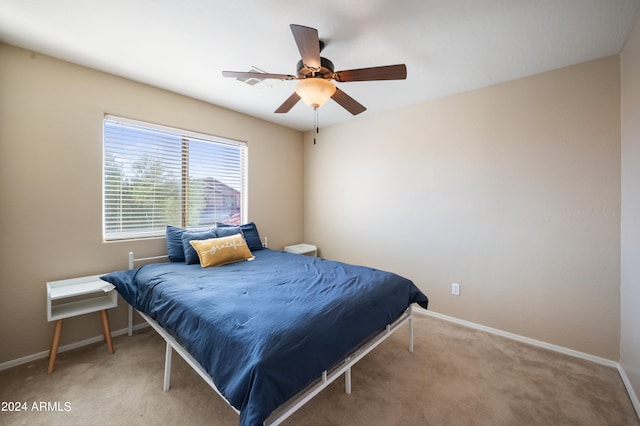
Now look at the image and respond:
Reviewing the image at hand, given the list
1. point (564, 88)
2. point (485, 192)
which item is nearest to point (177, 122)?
point (485, 192)

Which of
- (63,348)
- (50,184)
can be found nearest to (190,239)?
(50,184)

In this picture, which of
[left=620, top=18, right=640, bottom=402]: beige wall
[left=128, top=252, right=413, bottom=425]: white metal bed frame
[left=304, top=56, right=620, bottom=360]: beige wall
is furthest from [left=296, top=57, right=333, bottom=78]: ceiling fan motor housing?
[left=620, top=18, right=640, bottom=402]: beige wall

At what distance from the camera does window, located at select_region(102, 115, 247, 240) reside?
265 cm

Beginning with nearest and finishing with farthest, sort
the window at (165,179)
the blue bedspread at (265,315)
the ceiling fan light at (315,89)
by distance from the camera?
1. the blue bedspread at (265,315)
2. the ceiling fan light at (315,89)
3. the window at (165,179)

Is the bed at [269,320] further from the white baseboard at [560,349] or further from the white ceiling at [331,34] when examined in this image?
the white ceiling at [331,34]

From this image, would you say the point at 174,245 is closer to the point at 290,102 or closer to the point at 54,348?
the point at 54,348

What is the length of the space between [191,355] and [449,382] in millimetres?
1822

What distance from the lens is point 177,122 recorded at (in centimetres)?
302

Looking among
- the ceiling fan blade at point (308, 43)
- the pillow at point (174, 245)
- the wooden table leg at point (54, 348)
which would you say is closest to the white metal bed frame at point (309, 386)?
the wooden table leg at point (54, 348)

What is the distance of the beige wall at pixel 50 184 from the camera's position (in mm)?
2111

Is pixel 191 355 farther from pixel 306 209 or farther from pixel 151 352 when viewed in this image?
pixel 306 209

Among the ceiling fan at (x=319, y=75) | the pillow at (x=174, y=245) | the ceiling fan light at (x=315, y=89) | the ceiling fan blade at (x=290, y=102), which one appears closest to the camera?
the ceiling fan at (x=319, y=75)

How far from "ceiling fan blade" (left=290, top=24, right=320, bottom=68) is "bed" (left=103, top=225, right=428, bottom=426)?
5.15 ft

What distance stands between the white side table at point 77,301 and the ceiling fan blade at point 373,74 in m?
2.55
